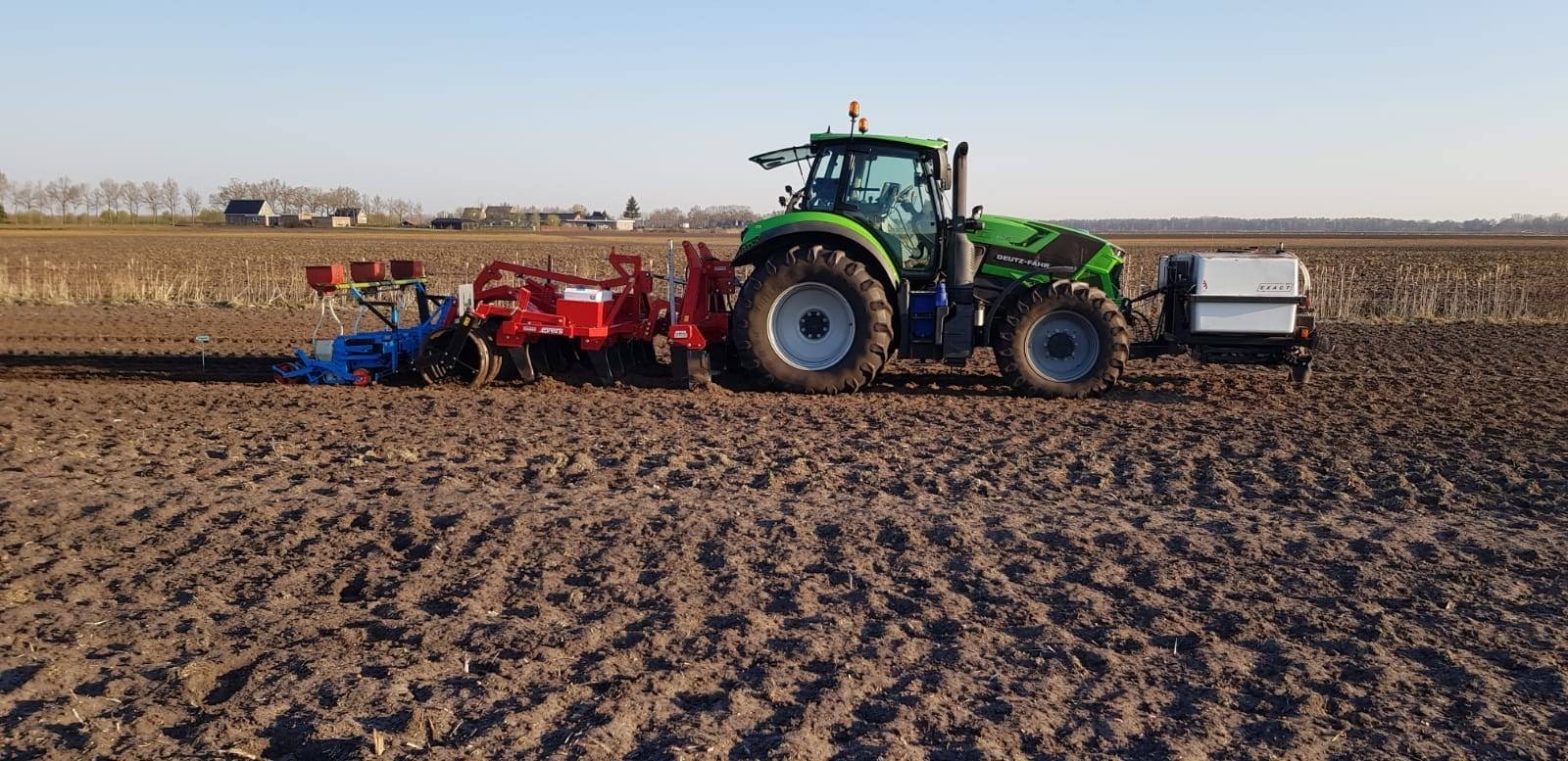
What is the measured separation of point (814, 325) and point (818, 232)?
0.87 meters

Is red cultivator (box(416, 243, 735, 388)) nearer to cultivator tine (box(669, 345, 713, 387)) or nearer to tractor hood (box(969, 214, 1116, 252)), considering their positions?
cultivator tine (box(669, 345, 713, 387))

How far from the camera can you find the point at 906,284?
9.94 metres

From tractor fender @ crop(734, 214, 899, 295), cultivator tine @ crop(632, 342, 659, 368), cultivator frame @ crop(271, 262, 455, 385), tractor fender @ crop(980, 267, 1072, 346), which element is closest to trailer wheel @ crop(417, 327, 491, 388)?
cultivator frame @ crop(271, 262, 455, 385)

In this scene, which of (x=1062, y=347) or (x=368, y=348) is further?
(x=368, y=348)

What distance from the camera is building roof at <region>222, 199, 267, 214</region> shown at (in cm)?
8675

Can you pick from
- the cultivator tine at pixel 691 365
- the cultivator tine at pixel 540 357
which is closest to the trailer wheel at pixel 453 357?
the cultivator tine at pixel 540 357

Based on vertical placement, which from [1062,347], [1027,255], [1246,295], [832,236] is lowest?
[1062,347]

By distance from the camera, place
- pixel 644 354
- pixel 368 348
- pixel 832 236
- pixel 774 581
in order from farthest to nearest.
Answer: pixel 644 354
pixel 368 348
pixel 832 236
pixel 774 581

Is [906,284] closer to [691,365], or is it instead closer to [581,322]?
[691,365]

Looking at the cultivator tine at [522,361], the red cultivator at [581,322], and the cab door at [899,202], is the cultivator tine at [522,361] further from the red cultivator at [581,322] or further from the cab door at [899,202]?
the cab door at [899,202]

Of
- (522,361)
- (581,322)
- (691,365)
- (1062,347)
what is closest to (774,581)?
(691,365)

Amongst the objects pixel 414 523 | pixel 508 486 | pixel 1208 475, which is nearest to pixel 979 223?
pixel 1208 475

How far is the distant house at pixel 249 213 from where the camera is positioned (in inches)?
3314

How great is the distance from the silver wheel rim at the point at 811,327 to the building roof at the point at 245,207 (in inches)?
3476
